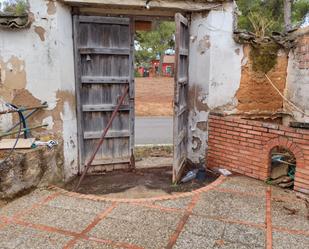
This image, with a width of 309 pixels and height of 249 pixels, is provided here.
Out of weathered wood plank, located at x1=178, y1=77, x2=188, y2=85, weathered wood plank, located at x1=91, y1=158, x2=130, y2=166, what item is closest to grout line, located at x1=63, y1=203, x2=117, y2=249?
weathered wood plank, located at x1=91, y1=158, x2=130, y2=166

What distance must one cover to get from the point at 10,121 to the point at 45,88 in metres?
0.70

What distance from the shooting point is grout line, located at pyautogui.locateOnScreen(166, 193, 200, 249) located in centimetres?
292

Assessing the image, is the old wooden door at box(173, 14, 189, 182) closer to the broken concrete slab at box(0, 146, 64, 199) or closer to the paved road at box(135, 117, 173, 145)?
the broken concrete slab at box(0, 146, 64, 199)

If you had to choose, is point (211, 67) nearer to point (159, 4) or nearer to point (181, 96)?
point (181, 96)

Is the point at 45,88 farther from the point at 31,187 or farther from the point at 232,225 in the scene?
the point at 232,225

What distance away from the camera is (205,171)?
5.14 metres

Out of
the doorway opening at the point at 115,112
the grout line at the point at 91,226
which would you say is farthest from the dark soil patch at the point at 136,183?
the grout line at the point at 91,226

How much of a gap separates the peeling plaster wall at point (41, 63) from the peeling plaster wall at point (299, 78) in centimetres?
366

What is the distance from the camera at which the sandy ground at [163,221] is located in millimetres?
2932

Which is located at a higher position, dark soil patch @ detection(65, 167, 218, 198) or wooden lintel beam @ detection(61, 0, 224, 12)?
wooden lintel beam @ detection(61, 0, 224, 12)

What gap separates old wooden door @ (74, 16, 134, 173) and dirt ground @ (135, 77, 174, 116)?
10.7 m

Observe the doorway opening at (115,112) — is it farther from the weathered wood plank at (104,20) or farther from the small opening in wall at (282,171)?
the small opening in wall at (282,171)

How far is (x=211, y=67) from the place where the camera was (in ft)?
16.4

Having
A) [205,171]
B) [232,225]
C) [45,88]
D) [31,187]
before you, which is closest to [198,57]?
[205,171]
